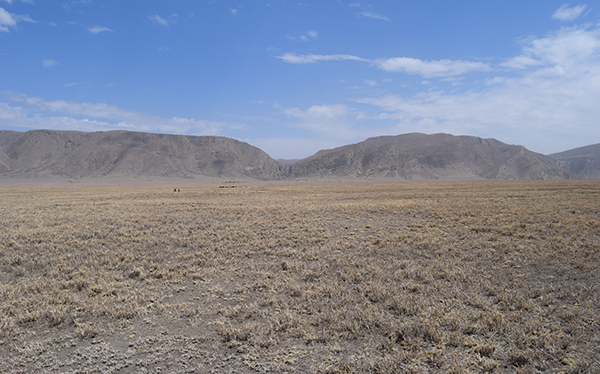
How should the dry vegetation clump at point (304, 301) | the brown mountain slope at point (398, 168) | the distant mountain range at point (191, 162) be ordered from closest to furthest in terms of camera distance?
1. the dry vegetation clump at point (304, 301)
2. the distant mountain range at point (191, 162)
3. the brown mountain slope at point (398, 168)

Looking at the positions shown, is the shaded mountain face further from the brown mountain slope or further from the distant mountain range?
the brown mountain slope

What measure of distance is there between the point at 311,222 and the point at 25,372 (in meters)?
13.5

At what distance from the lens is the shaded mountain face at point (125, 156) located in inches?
5458

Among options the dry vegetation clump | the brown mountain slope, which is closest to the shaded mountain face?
the brown mountain slope

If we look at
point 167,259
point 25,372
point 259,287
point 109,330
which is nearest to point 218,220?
point 167,259

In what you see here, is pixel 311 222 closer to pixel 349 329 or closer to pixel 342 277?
pixel 342 277

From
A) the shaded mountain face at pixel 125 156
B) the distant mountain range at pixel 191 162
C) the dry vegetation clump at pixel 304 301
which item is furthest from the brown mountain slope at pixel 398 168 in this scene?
the dry vegetation clump at pixel 304 301

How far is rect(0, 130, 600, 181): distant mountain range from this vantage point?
14100 centimetres

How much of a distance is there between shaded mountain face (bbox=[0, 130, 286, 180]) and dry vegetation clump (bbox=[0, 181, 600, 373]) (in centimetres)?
14748

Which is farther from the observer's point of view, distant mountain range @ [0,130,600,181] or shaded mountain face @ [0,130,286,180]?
distant mountain range @ [0,130,600,181]

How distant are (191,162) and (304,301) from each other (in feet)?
573

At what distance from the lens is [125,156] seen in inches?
5979

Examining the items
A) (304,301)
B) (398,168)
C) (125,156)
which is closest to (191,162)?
(125,156)

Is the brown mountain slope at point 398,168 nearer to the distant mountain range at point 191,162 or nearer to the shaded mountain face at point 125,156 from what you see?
the distant mountain range at point 191,162
